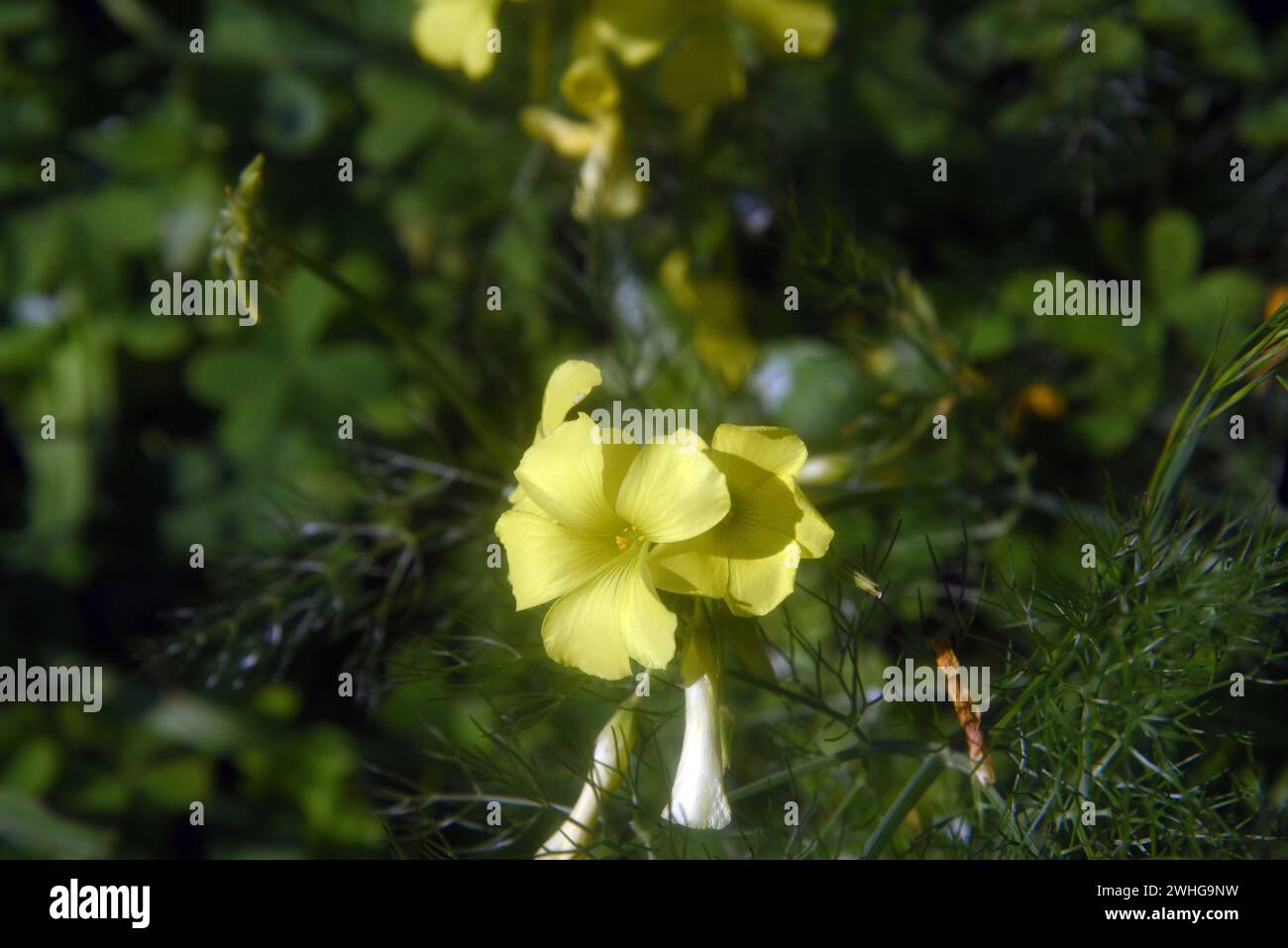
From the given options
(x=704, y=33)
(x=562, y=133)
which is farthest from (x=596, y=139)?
(x=704, y=33)

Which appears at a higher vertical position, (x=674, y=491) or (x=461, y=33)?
(x=461, y=33)

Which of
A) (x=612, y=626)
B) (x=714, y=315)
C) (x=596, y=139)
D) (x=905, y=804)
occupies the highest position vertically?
(x=596, y=139)

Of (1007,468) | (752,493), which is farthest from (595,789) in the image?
(1007,468)

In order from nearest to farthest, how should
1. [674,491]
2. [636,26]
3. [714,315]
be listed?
1. [674,491]
2. [636,26]
3. [714,315]

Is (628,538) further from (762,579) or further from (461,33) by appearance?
(461,33)

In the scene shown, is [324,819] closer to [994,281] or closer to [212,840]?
[212,840]

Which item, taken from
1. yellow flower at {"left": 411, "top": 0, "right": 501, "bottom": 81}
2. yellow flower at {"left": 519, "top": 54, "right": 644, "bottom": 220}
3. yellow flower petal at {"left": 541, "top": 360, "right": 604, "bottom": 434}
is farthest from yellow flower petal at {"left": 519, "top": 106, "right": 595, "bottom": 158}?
yellow flower petal at {"left": 541, "top": 360, "right": 604, "bottom": 434}

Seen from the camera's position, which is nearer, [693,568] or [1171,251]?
[693,568]
